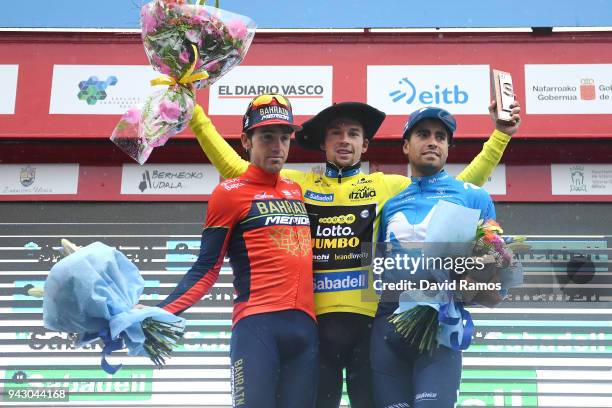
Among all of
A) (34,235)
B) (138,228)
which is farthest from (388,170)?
(34,235)

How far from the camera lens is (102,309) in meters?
2.74

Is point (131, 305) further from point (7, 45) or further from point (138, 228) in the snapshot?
point (7, 45)

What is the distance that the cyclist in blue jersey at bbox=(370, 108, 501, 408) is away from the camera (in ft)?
9.55

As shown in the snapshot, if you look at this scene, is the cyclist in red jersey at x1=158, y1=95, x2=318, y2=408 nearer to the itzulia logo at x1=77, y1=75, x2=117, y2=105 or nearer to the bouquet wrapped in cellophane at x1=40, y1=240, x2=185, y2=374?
the bouquet wrapped in cellophane at x1=40, y1=240, x2=185, y2=374

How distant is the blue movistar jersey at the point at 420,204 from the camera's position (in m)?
3.12

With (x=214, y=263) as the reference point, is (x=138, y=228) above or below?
above

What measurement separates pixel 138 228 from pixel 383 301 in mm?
3891

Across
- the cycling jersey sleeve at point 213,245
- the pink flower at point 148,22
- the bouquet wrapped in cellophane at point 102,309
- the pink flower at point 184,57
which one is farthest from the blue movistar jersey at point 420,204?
the pink flower at point 148,22

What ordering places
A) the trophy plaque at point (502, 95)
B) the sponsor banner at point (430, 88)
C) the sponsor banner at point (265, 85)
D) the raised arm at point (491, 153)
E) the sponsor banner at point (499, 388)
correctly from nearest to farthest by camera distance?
the trophy plaque at point (502, 95), the raised arm at point (491, 153), the sponsor banner at point (499, 388), the sponsor banner at point (430, 88), the sponsor banner at point (265, 85)

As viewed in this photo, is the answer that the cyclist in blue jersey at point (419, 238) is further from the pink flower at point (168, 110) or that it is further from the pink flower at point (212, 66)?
the pink flower at point (168, 110)

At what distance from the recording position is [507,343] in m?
6.26

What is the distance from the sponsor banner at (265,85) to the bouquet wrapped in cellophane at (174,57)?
10.2 feet

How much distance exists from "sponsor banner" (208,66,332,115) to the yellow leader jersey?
3.00 metres

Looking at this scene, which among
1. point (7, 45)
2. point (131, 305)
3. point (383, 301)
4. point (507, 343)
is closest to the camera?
point (131, 305)
